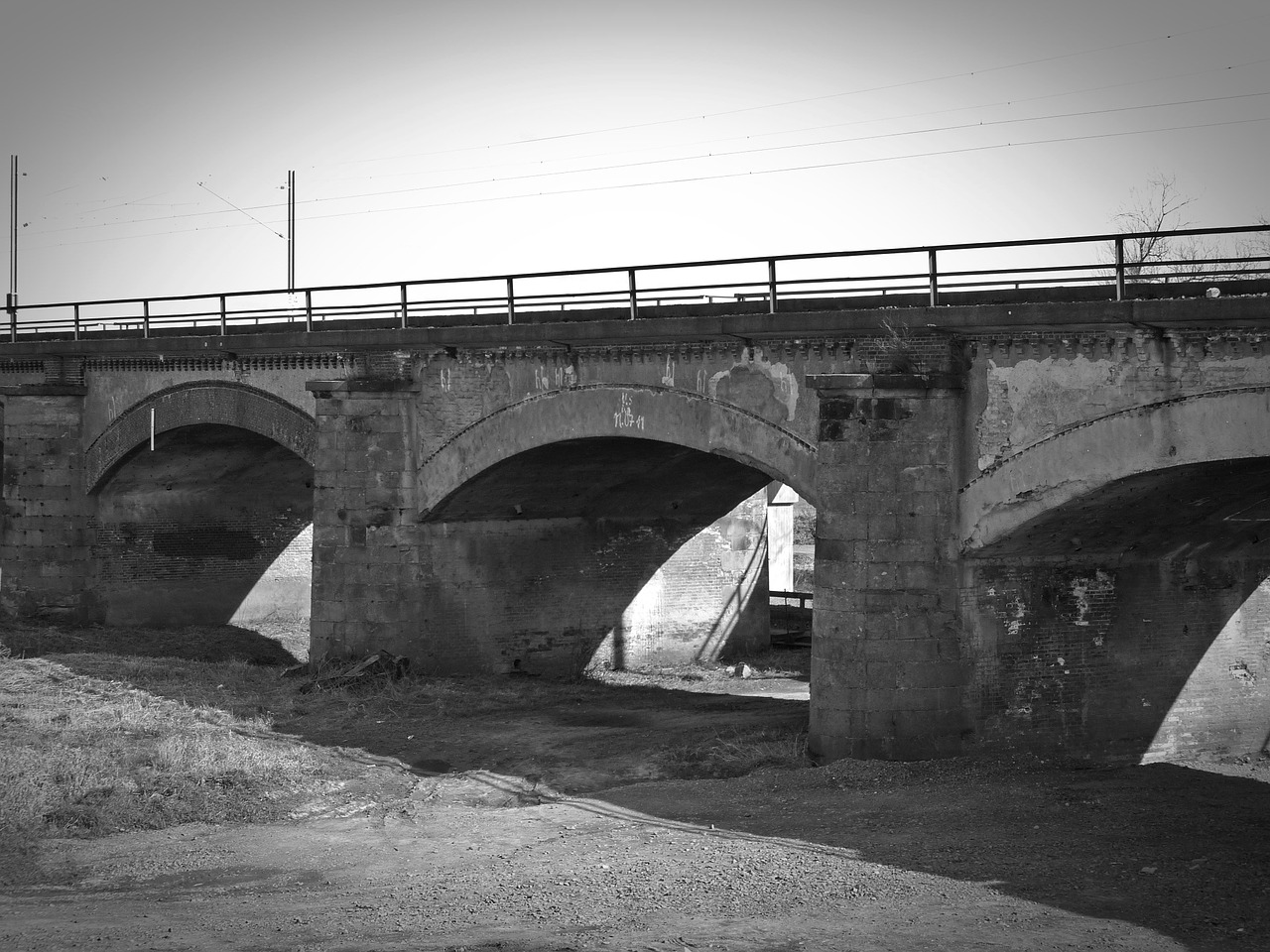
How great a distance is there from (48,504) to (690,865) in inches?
731

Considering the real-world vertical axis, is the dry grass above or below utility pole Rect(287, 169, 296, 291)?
below

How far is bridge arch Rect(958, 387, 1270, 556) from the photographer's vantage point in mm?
13812

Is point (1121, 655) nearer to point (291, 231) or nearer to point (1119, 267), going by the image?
point (1119, 267)

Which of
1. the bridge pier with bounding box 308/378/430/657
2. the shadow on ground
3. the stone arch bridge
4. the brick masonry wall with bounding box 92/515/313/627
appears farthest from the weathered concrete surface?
the bridge pier with bounding box 308/378/430/657

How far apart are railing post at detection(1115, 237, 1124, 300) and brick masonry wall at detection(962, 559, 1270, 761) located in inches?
126

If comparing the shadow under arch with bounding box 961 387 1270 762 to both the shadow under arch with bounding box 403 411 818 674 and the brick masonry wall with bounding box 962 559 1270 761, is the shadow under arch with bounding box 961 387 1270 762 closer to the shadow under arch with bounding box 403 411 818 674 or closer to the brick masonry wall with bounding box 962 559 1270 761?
the brick masonry wall with bounding box 962 559 1270 761

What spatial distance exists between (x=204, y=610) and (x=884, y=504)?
54.4ft

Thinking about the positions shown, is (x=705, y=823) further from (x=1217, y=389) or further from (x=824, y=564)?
(x=1217, y=389)

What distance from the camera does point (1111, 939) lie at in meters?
10.5

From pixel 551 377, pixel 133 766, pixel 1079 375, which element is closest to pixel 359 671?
pixel 551 377

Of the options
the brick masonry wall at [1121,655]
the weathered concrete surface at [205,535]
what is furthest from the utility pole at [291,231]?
the brick masonry wall at [1121,655]

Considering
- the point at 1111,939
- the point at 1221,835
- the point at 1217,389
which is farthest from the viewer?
the point at 1217,389

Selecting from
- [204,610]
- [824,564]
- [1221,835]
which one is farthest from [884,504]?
[204,610]

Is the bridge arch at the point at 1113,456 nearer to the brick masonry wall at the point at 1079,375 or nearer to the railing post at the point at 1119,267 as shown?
the brick masonry wall at the point at 1079,375
